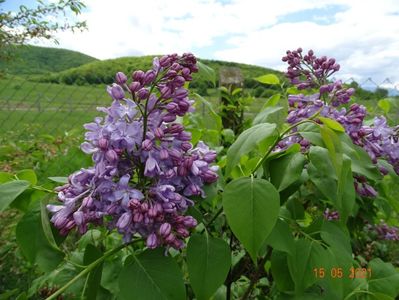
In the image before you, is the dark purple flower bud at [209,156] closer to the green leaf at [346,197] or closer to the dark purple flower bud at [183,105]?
the dark purple flower bud at [183,105]

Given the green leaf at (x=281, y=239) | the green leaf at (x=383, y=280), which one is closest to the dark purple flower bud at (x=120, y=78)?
the green leaf at (x=281, y=239)

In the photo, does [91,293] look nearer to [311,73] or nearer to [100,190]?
[100,190]

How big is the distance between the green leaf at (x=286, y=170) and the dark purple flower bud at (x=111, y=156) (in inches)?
15.7

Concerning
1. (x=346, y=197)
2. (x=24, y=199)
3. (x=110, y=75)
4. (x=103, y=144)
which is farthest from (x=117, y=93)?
(x=110, y=75)

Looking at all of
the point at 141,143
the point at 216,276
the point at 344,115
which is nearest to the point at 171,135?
the point at 141,143

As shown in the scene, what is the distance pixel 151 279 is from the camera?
3.22 feet

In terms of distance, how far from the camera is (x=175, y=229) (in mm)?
1011

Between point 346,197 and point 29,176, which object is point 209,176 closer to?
point 346,197

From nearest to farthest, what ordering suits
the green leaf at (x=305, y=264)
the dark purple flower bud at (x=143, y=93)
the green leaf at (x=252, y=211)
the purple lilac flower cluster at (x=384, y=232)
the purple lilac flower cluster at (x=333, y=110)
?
1. the green leaf at (x=252, y=211)
2. the dark purple flower bud at (x=143, y=93)
3. the green leaf at (x=305, y=264)
4. the purple lilac flower cluster at (x=333, y=110)
5. the purple lilac flower cluster at (x=384, y=232)

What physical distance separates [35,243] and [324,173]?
73 centimetres

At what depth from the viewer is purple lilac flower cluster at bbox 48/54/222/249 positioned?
0.97 metres

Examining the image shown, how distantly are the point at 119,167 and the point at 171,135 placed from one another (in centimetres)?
14

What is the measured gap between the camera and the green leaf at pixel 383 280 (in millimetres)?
1484

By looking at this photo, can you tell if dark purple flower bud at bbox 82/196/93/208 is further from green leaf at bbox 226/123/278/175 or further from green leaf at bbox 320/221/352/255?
green leaf at bbox 320/221/352/255
